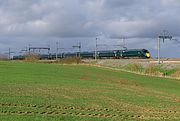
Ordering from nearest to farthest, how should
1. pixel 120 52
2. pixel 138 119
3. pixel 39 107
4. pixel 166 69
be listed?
pixel 138 119, pixel 39 107, pixel 166 69, pixel 120 52

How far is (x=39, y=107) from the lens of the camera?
24562 mm

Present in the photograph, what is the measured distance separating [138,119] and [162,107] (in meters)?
7.40

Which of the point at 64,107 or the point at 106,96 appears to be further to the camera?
the point at 106,96

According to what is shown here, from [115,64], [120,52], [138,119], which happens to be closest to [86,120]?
[138,119]

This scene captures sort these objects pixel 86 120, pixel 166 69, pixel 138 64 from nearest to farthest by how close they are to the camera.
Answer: pixel 86 120 < pixel 166 69 < pixel 138 64

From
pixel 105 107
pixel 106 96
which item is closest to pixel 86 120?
pixel 105 107

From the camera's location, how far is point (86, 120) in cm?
2117

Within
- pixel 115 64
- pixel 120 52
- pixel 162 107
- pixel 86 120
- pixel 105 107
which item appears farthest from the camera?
pixel 120 52

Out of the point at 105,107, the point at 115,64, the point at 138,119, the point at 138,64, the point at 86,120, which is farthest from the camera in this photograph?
the point at 115,64

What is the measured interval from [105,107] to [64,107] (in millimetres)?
2927

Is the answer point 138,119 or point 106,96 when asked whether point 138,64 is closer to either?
point 106,96

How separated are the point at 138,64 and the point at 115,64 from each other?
418 inches

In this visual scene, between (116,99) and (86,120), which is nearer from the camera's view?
(86,120)

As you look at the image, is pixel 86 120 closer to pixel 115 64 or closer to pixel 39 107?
pixel 39 107
